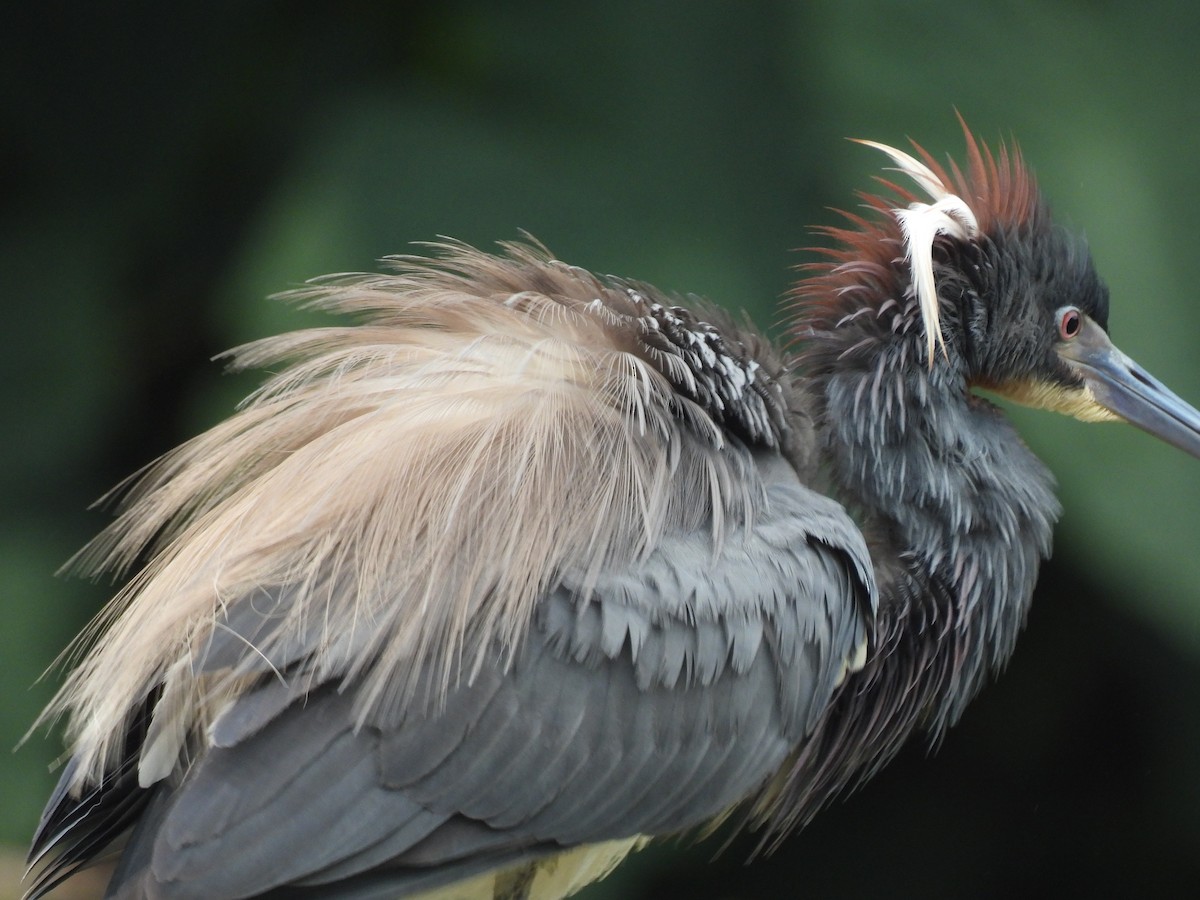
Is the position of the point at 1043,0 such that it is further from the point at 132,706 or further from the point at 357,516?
the point at 132,706

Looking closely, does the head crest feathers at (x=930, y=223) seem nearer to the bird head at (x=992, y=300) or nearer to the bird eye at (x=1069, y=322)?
the bird head at (x=992, y=300)

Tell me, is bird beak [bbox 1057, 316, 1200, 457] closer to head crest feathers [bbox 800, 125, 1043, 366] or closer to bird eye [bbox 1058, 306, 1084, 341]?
bird eye [bbox 1058, 306, 1084, 341]

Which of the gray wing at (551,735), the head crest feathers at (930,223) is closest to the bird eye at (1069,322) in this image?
the head crest feathers at (930,223)

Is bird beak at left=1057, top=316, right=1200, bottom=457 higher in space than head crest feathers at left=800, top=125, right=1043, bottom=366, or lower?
lower

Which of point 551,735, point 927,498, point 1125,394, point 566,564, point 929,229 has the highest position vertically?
point 929,229

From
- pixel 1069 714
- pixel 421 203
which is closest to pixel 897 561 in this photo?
pixel 1069 714

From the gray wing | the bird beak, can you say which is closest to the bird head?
the bird beak

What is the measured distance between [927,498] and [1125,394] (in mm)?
420

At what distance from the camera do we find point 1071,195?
7.30ft

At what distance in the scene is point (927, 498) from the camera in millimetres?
1614

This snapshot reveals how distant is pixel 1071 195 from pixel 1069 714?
96 cm

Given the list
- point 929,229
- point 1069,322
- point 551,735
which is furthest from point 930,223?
point 551,735

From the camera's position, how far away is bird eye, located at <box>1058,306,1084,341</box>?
5.73ft

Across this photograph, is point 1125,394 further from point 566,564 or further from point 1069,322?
point 566,564
